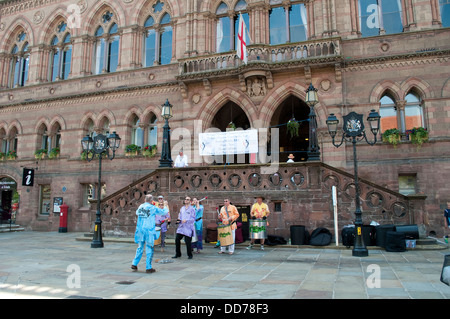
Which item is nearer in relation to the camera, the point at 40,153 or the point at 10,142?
the point at 40,153

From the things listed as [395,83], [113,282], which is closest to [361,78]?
[395,83]

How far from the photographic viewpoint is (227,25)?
2186 centimetres

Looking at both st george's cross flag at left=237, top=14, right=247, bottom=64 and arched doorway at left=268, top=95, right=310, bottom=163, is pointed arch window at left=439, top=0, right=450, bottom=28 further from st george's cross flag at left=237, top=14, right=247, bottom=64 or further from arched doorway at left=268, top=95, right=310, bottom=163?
st george's cross flag at left=237, top=14, right=247, bottom=64

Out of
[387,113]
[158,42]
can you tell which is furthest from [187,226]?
[158,42]

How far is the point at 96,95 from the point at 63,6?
798 centimetres

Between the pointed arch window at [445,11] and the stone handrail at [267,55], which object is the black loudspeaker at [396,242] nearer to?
the stone handrail at [267,55]

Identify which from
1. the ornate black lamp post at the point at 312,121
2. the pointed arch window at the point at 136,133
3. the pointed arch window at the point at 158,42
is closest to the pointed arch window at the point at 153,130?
the pointed arch window at the point at 136,133

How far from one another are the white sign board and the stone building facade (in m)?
1.13

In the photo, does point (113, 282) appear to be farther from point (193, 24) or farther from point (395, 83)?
point (193, 24)

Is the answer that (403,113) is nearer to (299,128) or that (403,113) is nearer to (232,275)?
(299,128)

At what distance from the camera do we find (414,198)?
509 inches

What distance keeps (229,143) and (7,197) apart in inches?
757

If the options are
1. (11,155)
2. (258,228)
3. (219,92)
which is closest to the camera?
(258,228)

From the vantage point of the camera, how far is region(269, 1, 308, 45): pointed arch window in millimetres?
20312
